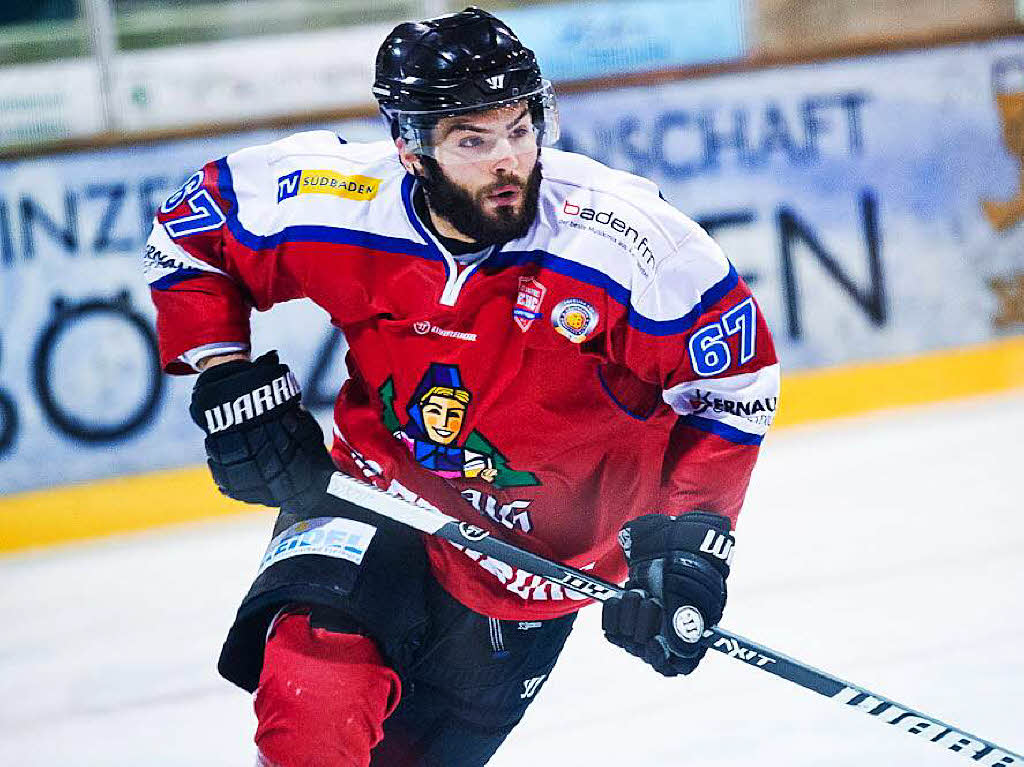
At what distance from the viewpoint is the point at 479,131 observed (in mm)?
2059

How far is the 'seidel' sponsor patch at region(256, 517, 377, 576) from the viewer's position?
2086 millimetres


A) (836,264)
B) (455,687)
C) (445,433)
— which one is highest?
(445,433)

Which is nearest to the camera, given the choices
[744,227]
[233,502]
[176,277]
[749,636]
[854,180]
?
[176,277]

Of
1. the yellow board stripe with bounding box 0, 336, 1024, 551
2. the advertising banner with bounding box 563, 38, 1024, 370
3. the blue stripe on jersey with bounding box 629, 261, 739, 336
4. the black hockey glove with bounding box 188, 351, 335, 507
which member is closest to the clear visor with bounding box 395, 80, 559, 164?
the blue stripe on jersey with bounding box 629, 261, 739, 336

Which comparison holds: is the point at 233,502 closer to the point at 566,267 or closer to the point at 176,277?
the point at 176,277

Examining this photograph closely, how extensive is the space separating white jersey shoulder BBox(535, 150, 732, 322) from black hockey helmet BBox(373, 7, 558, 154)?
11cm

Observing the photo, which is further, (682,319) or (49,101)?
(49,101)

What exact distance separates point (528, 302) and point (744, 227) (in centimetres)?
345

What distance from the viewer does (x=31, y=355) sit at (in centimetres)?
488

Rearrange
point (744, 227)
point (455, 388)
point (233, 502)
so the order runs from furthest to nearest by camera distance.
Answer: point (744, 227) → point (233, 502) → point (455, 388)

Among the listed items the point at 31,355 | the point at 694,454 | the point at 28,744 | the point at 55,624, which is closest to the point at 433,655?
the point at 694,454

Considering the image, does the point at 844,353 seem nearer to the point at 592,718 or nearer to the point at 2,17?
the point at 592,718

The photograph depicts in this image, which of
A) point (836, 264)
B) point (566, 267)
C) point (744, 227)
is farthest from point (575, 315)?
point (836, 264)

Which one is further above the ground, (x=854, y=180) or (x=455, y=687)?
(x=854, y=180)
